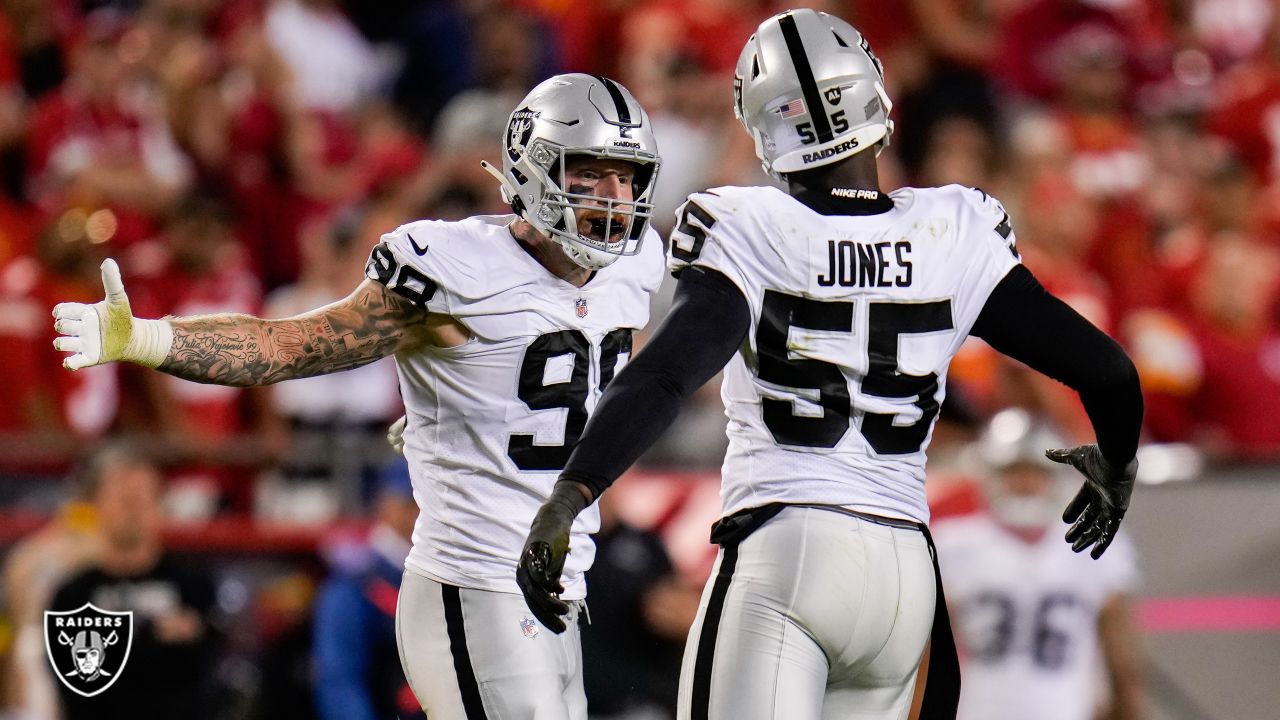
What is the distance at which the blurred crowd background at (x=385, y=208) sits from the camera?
6867 mm

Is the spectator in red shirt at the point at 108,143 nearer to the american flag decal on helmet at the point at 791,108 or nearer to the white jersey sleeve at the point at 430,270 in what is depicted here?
the white jersey sleeve at the point at 430,270

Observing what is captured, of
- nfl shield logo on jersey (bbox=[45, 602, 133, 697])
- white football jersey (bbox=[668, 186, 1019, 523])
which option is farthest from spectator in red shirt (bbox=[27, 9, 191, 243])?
white football jersey (bbox=[668, 186, 1019, 523])

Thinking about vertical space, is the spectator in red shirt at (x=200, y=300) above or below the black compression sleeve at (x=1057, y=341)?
below

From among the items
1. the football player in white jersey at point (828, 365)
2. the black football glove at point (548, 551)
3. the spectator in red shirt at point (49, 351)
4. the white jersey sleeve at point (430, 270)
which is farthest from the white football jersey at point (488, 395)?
the spectator in red shirt at point (49, 351)

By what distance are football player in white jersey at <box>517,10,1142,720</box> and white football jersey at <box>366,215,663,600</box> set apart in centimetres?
45

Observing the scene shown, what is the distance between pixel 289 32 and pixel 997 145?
3696mm

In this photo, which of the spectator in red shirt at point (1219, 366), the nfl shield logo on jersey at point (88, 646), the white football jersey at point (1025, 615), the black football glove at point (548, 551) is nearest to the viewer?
the black football glove at point (548, 551)

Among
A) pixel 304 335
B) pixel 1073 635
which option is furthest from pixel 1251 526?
pixel 304 335

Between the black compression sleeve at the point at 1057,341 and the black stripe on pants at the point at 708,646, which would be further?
the black compression sleeve at the point at 1057,341

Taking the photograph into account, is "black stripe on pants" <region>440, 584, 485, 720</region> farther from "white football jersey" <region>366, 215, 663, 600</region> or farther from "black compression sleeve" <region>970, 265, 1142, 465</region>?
"black compression sleeve" <region>970, 265, 1142, 465</region>

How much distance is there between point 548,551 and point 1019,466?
398 centimetres

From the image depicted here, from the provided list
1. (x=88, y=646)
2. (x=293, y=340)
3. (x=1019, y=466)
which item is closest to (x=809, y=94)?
(x=293, y=340)

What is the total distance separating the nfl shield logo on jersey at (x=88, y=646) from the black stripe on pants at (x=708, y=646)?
2409 mm

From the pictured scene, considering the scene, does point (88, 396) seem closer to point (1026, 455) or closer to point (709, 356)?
point (1026, 455)
